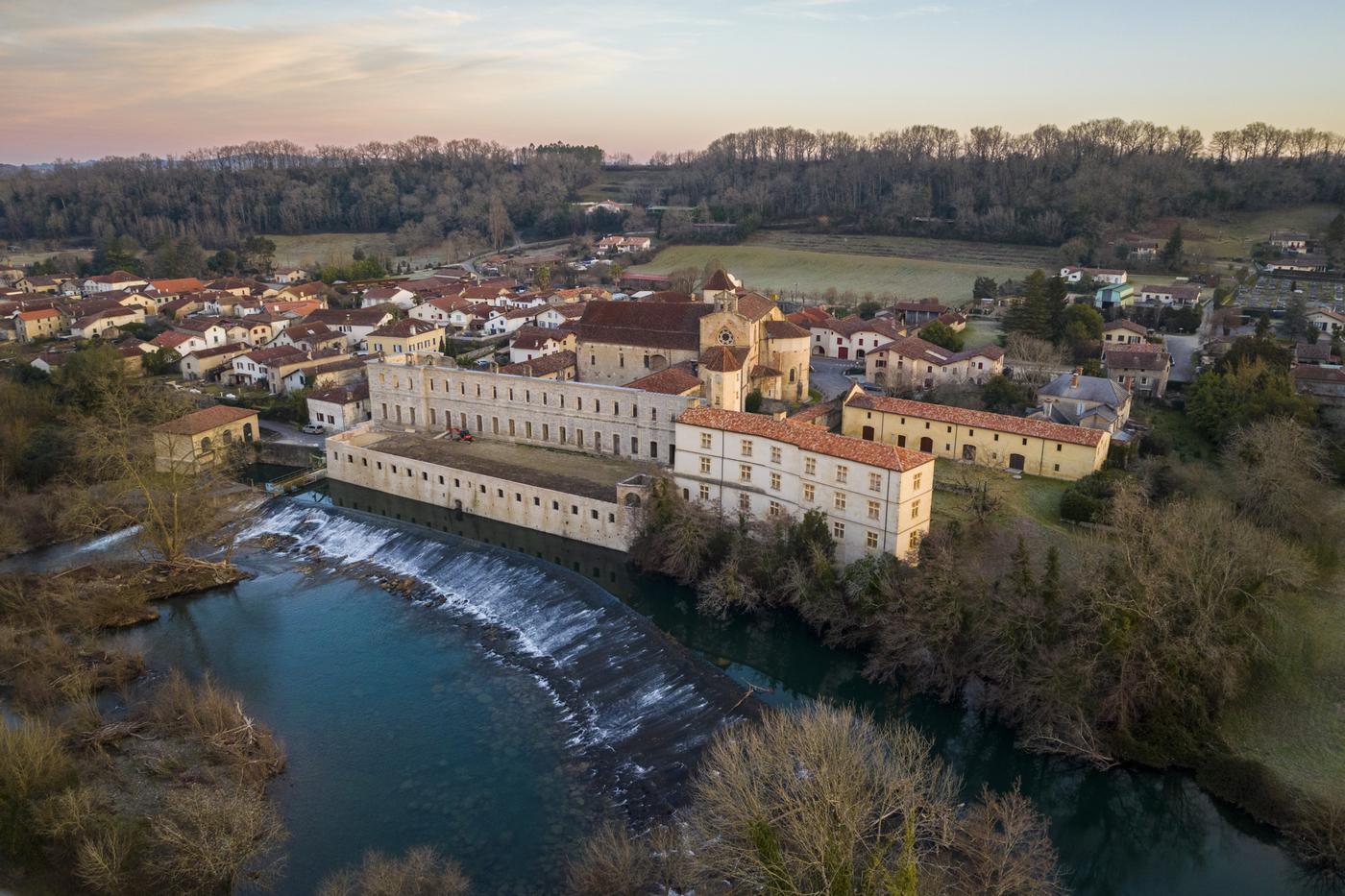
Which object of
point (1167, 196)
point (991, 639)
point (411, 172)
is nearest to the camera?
point (991, 639)

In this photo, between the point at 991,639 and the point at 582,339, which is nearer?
the point at 991,639

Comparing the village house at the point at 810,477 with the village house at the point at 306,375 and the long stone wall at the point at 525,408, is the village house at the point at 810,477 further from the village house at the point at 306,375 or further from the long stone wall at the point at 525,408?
the village house at the point at 306,375

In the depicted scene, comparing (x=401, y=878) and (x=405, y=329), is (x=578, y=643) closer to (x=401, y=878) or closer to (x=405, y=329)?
(x=401, y=878)

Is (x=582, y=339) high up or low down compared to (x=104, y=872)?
up

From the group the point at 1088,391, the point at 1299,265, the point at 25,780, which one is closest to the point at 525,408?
the point at 1088,391

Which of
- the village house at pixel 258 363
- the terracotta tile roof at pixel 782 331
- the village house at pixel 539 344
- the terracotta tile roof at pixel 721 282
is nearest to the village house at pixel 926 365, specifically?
the terracotta tile roof at pixel 782 331

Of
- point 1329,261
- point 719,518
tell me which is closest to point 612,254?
point 1329,261

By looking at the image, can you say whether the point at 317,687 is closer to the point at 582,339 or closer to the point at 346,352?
the point at 582,339
